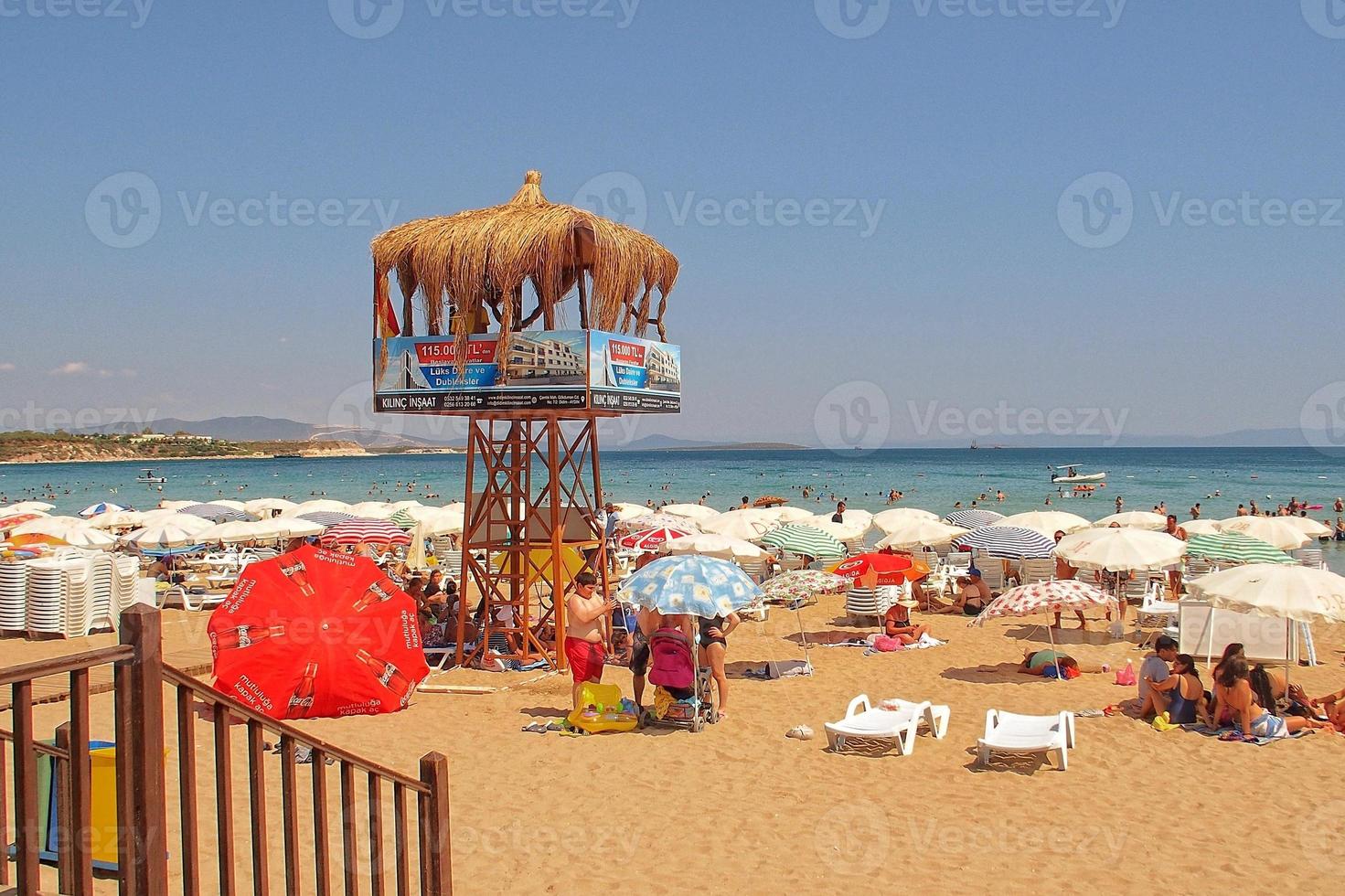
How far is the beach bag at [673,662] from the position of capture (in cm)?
890

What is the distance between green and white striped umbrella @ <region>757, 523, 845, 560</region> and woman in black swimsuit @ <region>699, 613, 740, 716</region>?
4.19 meters

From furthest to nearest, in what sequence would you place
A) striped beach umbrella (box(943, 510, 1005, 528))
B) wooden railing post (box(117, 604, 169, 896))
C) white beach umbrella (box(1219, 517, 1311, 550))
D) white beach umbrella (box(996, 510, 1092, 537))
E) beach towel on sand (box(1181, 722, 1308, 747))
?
striped beach umbrella (box(943, 510, 1005, 528))
white beach umbrella (box(996, 510, 1092, 537))
white beach umbrella (box(1219, 517, 1311, 550))
beach towel on sand (box(1181, 722, 1308, 747))
wooden railing post (box(117, 604, 169, 896))

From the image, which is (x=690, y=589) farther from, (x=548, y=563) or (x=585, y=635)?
(x=548, y=563)

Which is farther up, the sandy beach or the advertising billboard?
the advertising billboard

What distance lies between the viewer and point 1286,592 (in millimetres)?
8836

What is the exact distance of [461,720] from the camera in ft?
30.6

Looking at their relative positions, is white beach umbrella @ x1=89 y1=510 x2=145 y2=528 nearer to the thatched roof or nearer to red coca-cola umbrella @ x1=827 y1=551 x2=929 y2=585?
the thatched roof

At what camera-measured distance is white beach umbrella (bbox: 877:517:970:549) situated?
16812mm

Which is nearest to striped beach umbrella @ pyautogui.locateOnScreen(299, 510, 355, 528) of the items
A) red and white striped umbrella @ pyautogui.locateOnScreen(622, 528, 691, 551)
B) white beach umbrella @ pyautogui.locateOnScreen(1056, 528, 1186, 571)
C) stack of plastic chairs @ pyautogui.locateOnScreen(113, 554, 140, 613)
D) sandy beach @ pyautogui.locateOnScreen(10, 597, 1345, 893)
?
stack of plastic chairs @ pyautogui.locateOnScreen(113, 554, 140, 613)

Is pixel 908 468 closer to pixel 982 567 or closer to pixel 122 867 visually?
pixel 982 567

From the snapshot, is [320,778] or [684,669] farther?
[684,669]

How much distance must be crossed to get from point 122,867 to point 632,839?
4263 mm

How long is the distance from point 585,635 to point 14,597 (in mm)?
9416

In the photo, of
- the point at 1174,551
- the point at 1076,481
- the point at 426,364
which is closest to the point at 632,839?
the point at 426,364
